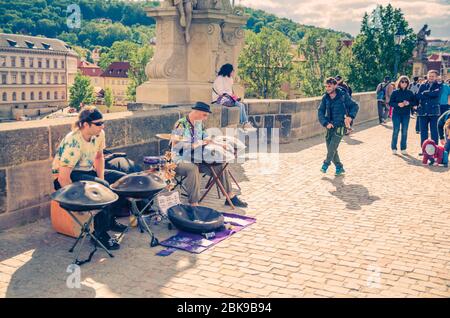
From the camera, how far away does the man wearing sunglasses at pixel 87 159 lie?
5.29 metres

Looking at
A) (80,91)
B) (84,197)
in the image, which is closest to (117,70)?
(80,91)

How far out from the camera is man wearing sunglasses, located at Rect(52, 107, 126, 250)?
529 cm

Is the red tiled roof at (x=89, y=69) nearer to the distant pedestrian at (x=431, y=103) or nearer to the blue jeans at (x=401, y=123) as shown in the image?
the blue jeans at (x=401, y=123)

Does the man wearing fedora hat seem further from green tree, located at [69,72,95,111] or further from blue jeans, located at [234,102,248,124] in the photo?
green tree, located at [69,72,95,111]

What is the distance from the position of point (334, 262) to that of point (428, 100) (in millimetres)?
7538

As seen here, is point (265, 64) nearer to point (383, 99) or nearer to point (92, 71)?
point (383, 99)

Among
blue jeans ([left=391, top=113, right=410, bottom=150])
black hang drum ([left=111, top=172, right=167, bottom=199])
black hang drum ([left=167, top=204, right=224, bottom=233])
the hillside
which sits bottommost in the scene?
black hang drum ([left=167, top=204, right=224, bottom=233])

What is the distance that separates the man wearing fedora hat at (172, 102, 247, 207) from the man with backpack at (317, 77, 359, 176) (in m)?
2.85

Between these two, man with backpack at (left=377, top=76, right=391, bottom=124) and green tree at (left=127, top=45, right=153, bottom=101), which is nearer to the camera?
man with backpack at (left=377, top=76, right=391, bottom=124)

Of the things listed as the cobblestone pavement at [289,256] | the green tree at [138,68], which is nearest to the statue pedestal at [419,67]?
the green tree at [138,68]

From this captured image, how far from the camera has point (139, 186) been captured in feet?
17.7

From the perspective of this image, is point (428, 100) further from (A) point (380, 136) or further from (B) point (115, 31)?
(B) point (115, 31)

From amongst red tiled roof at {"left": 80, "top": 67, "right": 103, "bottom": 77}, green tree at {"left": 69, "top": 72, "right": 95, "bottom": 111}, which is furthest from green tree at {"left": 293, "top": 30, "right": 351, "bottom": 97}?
red tiled roof at {"left": 80, "top": 67, "right": 103, "bottom": 77}

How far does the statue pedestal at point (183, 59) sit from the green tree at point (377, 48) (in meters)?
44.3
